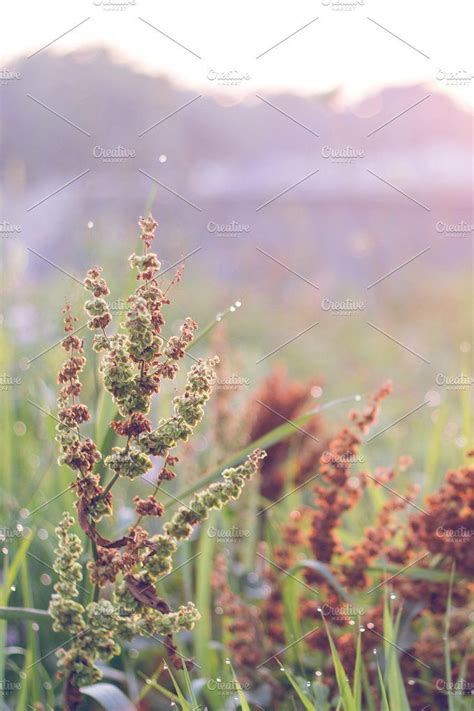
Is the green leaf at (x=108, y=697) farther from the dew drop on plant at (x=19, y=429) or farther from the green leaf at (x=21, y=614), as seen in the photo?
the dew drop on plant at (x=19, y=429)

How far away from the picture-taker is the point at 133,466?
82 cm

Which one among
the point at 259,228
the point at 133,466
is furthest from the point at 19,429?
the point at 259,228

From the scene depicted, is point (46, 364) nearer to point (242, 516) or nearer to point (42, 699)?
point (242, 516)

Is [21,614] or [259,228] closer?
[21,614]

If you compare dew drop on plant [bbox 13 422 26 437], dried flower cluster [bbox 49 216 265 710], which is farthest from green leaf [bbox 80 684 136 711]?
dew drop on plant [bbox 13 422 26 437]

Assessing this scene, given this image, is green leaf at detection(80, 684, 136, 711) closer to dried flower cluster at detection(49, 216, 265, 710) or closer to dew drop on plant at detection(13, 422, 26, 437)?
dried flower cluster at detection(49, 216, 265, 710)

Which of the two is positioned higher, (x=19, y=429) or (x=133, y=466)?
(x=133, y=466)

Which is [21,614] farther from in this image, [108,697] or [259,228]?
[259,228]

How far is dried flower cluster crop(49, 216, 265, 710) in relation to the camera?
814 millimetres

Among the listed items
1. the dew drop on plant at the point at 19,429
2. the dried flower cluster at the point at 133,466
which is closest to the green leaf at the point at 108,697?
the dried flower cluster at the point at 133,466

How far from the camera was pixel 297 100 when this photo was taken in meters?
7.78

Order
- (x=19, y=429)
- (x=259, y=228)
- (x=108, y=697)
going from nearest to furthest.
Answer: (x=108, y=697) → (x=19, y=429) → (x=259, y=228)

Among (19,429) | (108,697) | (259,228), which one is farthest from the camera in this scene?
(259,228)

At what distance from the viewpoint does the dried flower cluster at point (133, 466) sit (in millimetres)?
814
